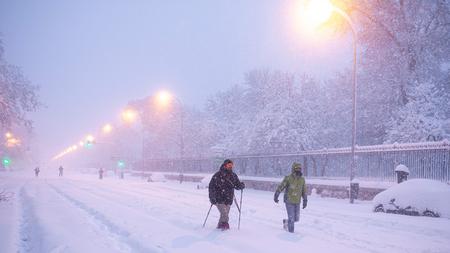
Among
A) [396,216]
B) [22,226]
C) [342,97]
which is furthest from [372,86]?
[22,226]

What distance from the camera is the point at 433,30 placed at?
29.3 m

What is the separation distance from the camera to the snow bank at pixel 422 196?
1506cm

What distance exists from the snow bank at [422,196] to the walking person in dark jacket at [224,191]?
25.0 feet

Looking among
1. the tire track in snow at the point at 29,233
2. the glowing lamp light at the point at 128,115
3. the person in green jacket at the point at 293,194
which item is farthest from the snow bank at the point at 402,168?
the glowing lamp light at the point at 128,115

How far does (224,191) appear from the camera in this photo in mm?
11602

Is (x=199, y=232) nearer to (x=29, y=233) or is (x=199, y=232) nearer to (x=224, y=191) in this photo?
(x=224, y=191)

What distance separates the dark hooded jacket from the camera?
11547 mm

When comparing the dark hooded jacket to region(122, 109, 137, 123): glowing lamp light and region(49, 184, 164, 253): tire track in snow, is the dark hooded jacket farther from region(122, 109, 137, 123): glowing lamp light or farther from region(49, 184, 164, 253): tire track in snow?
region(122, 109, 137, 123): glowing lamp light

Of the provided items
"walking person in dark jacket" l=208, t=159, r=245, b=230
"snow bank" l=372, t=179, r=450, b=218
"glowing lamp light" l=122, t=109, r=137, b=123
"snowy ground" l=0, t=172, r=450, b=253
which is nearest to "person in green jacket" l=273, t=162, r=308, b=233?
"snowy ground" l=0, t=172, r=450, b=253

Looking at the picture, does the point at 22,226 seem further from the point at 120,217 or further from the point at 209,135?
the point at 209,135

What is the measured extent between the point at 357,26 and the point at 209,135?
1542 inches

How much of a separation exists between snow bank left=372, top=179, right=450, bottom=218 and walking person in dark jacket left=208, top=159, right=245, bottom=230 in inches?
300

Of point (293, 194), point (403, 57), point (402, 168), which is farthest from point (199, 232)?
point (403, 57)

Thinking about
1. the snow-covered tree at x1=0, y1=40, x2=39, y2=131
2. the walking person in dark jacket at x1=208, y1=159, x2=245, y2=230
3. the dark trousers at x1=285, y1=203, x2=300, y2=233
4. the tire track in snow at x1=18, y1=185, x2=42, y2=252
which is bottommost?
the tire track in snow at x1=18, y1=185, x2=42, y2=252
